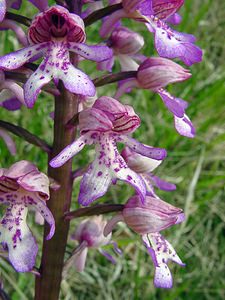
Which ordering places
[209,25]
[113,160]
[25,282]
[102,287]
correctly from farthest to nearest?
[209,25] → [102,287] → [25,282] → [113,160]

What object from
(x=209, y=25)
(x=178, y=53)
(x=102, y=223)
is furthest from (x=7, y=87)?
(x=209, y=25)

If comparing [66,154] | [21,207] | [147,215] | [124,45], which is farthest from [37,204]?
[124,45]

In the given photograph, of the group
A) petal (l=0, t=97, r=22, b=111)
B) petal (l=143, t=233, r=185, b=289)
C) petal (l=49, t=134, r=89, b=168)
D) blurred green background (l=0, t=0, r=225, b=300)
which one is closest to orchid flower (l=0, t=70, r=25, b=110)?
petal (l=0, t=97, r=22, b=111)

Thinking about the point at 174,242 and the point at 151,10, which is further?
the point at 174,242

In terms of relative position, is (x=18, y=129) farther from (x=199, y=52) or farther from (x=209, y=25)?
(x=209, y=25)

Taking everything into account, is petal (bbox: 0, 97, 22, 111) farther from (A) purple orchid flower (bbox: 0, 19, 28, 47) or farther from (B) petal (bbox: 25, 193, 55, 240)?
(B) petal (bbox: 25, 193, 55, 240)

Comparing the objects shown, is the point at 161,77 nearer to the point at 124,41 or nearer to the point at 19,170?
the point at 124,41

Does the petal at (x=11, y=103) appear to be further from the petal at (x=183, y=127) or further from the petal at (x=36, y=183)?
the petal at (x=183, y=127)
